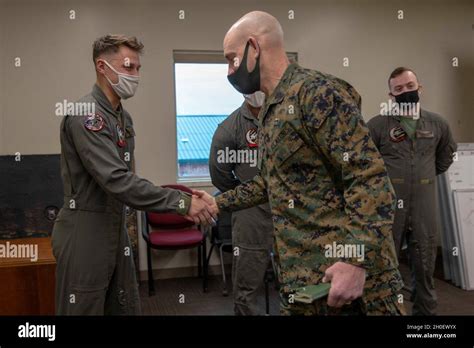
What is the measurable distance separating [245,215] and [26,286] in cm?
114

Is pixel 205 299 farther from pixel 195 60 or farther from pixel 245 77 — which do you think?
pixel 245 77

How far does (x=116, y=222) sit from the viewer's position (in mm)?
1614

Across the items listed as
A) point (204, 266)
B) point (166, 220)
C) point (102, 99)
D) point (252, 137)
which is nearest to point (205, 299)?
point (204, 266)

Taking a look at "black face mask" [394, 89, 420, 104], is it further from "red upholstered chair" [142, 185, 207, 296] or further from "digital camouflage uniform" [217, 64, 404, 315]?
"red upholstered chair" [142, 185, 207, 296]

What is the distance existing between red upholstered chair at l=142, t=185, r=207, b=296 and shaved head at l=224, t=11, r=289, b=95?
6.68ft

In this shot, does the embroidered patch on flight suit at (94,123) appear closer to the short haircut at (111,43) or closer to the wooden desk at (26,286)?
the short haircut at (111,43)

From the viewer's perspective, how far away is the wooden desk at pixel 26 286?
2.02 metres

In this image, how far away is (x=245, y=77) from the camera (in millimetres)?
1298

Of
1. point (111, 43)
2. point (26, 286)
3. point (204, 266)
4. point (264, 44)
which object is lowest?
point (204, 266)

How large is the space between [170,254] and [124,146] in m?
2.08

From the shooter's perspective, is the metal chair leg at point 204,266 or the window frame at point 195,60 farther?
the window frame at point 195,60

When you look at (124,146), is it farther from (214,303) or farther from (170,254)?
(170,254)

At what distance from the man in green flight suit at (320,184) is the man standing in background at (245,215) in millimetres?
777

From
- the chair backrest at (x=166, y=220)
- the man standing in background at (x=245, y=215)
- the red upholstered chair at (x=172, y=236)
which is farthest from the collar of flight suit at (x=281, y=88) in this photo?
the chair backrest at (x=166, y=220)
